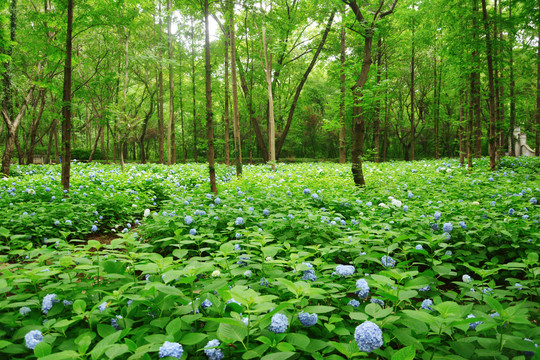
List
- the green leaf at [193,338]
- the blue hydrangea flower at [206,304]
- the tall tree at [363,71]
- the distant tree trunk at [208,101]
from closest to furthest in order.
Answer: the green leaf at [193,338] → the blue hydrangea flower at [206,304] → the distant tree trunk at [208,101] → the tall tree at [363,71]

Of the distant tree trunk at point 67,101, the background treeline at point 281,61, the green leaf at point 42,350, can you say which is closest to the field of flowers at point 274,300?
the green leaf at point 42,350

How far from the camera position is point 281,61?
15398mm

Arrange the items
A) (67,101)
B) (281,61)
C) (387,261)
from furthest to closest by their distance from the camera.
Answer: (281,61) → (67,101) → (387,261)

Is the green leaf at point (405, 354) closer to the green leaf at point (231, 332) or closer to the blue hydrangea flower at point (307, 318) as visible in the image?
the blue hydrangea flower at point (307, 318)

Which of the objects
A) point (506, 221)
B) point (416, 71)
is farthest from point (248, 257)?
point (416, 71)

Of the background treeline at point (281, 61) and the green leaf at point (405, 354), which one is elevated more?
the background treeline at point (281, 61)

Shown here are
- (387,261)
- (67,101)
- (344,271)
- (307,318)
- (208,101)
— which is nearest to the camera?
(307,318)

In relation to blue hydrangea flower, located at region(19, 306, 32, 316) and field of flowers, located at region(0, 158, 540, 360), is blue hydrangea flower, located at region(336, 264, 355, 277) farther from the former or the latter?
blue hydrangea flower, located at region(19, 306, 32, 316)

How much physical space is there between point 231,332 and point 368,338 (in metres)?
0.53

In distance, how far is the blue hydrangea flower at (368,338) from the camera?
3.50 feet

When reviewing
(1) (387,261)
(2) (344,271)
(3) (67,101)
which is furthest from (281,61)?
(2) (344,271)

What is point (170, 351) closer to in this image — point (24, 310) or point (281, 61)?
point (24, 310)

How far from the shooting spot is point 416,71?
23.1 m

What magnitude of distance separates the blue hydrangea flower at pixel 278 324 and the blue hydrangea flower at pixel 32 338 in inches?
37.2
